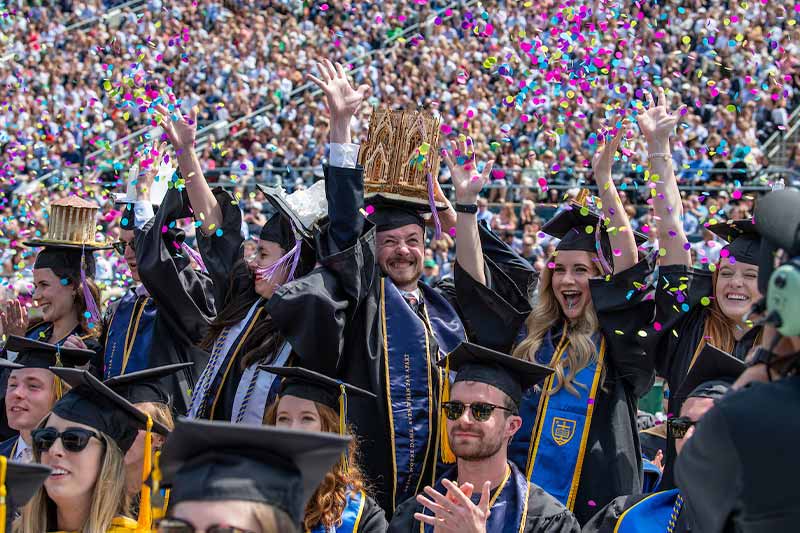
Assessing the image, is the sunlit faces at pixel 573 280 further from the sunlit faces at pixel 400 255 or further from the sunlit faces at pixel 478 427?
the sunlit faces at pixel 478 427

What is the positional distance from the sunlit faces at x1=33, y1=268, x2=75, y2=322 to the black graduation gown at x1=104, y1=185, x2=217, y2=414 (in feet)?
1.27

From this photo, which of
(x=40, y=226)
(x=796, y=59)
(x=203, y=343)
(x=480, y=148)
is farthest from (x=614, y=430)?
(x=796, y=59)

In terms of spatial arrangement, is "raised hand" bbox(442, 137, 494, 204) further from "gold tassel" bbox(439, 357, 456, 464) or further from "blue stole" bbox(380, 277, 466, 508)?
"gold tassel" bbox(439, 357, 456, 464)

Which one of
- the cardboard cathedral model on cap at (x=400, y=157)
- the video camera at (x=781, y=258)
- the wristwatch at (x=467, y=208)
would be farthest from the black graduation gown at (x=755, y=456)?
the cardboard cathedral model on cap at (x=400, y=157)

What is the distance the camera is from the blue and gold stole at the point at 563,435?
17.4 feet

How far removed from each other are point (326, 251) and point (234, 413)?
87 centimetres

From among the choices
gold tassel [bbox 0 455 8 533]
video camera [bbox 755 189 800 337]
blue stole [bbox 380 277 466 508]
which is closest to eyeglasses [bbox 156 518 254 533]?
gold tassel [bbox 0 455 8 533]

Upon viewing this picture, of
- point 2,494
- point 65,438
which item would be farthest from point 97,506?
point 2,494

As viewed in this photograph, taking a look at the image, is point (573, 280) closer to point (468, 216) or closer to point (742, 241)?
point (468, 216)

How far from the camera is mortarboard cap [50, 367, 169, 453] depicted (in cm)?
428

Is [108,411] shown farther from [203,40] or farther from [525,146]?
[203,40]

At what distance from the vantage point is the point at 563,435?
531 cm

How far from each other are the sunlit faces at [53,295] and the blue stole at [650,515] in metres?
3.75

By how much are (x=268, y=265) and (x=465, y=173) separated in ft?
3.52
